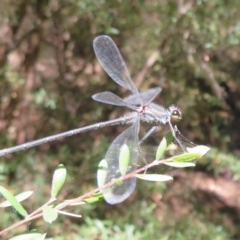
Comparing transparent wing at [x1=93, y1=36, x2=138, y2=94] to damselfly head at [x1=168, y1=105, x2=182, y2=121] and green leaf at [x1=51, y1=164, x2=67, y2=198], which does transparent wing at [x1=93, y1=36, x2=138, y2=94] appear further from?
green leaf at [x1=51, y1=164, x2=67, y2=198]

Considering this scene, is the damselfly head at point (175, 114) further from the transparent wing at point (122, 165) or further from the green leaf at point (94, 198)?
the green leaf at point (94, 198)

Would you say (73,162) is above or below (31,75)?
below

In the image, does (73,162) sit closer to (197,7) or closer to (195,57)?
(195,57)

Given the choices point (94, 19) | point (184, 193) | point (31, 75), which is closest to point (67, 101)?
point (31, 75)

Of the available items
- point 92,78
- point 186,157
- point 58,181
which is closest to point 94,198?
point 58,181

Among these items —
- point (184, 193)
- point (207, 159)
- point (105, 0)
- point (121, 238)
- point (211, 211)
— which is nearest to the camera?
point (121, 238)

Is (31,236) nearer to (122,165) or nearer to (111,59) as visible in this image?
(122,165)

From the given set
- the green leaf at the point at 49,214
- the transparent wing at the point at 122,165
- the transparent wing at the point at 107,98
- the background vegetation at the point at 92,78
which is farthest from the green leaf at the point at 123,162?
the background vegetation at the point at 92,78
